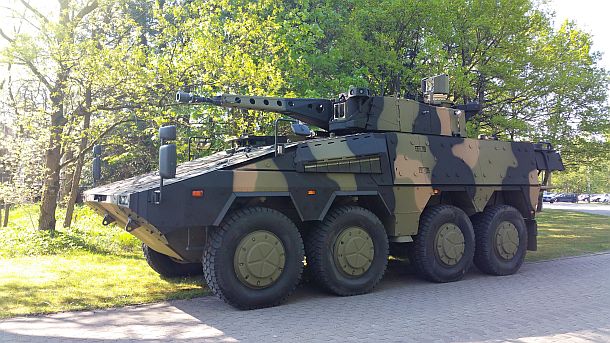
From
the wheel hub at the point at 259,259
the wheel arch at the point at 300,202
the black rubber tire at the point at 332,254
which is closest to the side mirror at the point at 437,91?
the wheel arch at the point at 300,202

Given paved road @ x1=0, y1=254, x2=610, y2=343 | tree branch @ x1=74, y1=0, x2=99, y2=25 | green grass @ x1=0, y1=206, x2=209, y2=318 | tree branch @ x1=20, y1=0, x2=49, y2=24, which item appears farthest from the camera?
tree branch @ x1=74, y1=0, x2=99, y2=25

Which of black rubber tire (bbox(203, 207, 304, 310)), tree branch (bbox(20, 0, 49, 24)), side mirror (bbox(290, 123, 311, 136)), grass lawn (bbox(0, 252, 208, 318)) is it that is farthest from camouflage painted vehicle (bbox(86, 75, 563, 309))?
tree branch (bbox(20, 0, 49, 24))

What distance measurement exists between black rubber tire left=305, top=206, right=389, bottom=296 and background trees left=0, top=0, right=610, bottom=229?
3069mm

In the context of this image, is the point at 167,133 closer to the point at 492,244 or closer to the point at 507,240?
the point at 492,244

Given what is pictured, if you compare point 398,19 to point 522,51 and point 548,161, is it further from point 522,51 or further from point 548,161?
point 548,161

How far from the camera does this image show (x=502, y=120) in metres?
17.5

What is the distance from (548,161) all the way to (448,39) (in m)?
7.72

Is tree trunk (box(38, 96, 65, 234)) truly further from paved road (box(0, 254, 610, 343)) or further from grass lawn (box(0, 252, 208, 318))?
paved road (box(0, 254, 610, 343))

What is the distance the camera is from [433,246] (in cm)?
803

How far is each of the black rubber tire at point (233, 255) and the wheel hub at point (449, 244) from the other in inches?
97.7

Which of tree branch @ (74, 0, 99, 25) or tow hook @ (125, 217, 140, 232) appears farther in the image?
tree branch @ (74, 0, 99, 25)

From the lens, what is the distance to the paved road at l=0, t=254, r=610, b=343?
5.20 m

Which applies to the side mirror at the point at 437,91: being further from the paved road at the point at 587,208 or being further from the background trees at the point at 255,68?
the paved road at the point at 587,208

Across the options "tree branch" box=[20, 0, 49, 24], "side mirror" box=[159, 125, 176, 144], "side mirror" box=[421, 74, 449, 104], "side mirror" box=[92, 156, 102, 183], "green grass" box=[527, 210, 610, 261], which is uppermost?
"tree branch" box=[20, 0, 49, 24]
